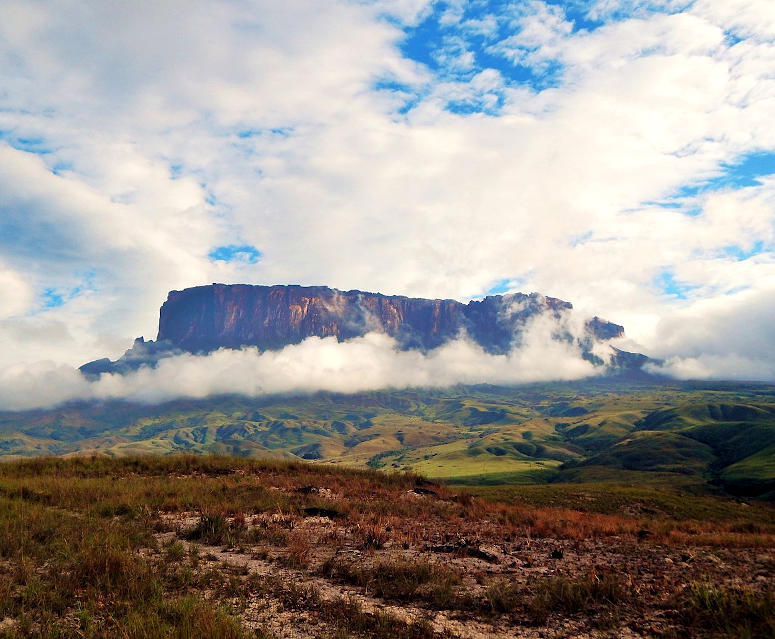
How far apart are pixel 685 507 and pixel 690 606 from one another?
5188 cm

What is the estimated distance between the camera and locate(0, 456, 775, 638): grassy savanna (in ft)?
29.0

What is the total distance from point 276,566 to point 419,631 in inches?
232

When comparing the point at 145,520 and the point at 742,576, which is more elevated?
the point at 742,576

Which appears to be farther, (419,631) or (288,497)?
(288,497)

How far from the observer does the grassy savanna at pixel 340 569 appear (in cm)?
885

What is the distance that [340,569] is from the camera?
12500 mm

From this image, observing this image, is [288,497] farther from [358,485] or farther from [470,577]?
[470,577]

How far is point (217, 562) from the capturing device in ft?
42.6

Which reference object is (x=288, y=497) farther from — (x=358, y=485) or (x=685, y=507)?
(x=685, y=507)

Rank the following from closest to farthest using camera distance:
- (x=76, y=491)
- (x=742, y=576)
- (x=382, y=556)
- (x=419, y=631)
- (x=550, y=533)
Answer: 1. (x=419, y=631)
2. (x=742, y=576)
3. (x=382, y=556)
4. (x=550, y=533)
5. (x=76, y=491)

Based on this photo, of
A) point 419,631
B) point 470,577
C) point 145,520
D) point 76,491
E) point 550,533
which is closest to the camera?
point 419,631

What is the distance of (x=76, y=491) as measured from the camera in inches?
821

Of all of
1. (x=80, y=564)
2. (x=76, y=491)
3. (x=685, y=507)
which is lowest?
(x=685, y=507)

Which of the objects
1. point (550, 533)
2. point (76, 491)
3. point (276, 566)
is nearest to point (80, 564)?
point (276, 566)
